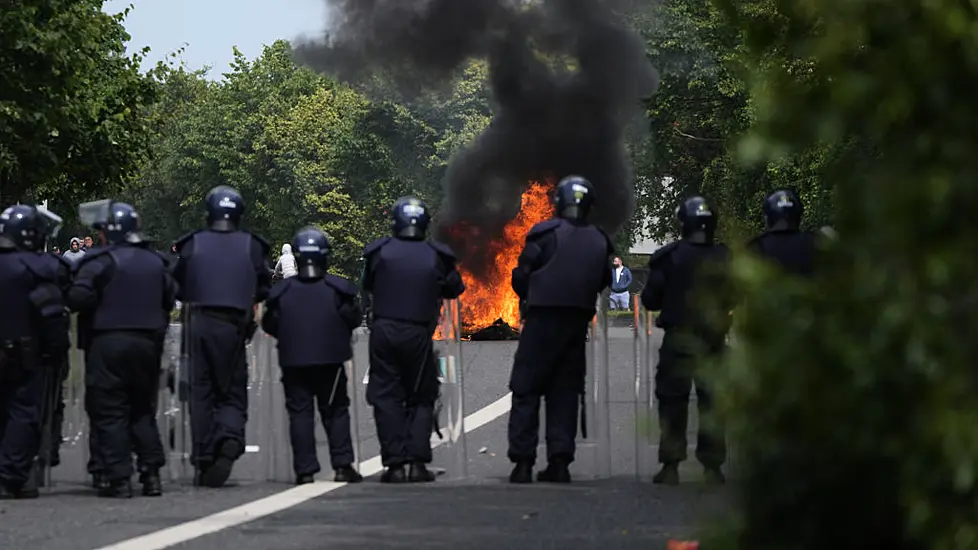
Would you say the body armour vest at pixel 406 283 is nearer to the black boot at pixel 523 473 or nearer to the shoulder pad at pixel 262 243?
the shoulder pad at pixel 262 243

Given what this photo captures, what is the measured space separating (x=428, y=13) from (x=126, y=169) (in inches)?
386

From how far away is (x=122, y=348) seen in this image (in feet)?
37.6

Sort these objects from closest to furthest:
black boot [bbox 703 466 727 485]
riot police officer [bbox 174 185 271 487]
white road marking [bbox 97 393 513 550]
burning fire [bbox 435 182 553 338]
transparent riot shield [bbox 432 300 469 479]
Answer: black boot [bbox 703 466 727 485] → white road marking [bbox 97 393 513 550] → riot police officer [bbox 174 185 271 487] → transparent riot shield [bbox 432 300 469 479] → burning fire [bbox 435 182 553 338]

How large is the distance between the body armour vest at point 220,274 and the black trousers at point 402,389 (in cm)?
82

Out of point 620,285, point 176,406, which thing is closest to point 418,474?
point 176,406

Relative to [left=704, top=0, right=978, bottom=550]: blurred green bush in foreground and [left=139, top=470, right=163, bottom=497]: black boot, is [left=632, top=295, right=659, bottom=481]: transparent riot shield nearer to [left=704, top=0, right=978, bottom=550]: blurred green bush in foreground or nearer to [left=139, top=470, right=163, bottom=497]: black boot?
[left=139, top=470, right=163, bottom=497]: black boot

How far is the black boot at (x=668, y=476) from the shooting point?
39.2ft

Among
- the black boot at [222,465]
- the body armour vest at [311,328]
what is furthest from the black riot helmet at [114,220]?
the black boot at [222,465]

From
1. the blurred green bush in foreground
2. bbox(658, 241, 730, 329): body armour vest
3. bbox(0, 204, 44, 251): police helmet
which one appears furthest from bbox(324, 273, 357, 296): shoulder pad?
the blurred green bush in foreground

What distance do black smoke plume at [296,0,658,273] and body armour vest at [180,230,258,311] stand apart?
71.8 ft

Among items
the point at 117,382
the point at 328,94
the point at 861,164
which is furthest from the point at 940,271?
the point at 328,94

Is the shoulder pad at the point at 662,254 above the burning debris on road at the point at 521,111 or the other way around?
the other way around

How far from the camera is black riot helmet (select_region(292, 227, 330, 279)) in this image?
12266mm

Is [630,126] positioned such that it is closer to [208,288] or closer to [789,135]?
[208,288]
